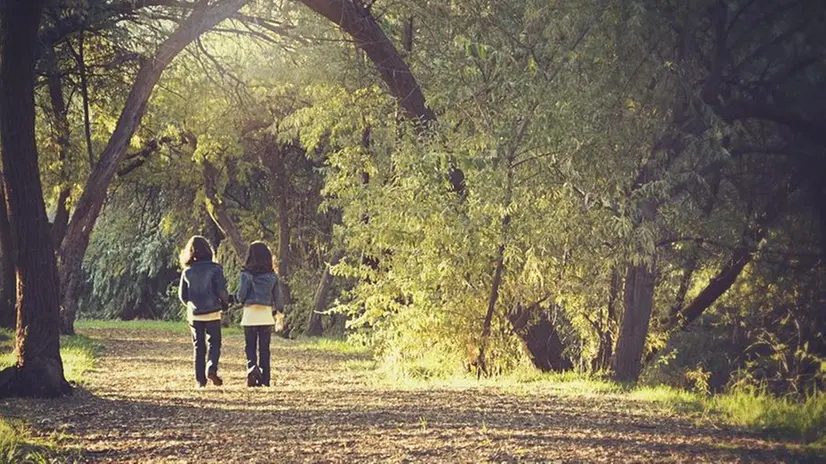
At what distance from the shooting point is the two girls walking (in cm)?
1300

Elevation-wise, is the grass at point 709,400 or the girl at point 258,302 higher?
the girl at point 258,302

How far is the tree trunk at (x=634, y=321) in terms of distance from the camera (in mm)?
13641

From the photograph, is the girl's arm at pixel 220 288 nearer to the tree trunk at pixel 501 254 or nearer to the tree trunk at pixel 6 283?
the tree trunk at pixel 501 254

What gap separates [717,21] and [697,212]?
299cm

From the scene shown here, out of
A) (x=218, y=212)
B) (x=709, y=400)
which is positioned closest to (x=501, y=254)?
(x=709, y=400)

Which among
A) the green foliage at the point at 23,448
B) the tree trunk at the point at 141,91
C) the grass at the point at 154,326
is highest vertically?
the tree trunk at the point at 141,91

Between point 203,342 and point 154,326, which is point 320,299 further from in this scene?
point 203,342

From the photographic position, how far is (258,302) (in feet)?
43.0

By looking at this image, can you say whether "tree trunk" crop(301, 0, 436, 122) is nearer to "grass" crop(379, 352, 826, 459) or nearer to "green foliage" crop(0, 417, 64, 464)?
"grass" crop(379, 352, 826, 459)

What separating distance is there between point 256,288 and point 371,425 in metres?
4.22

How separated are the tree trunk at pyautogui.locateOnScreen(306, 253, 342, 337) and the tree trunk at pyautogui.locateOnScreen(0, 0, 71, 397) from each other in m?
17.4

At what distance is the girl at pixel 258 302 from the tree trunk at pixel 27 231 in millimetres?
2374

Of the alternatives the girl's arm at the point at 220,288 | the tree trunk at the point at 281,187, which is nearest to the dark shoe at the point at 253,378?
the girl's arm at the point at 220,288

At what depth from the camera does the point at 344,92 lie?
21.3 meters
